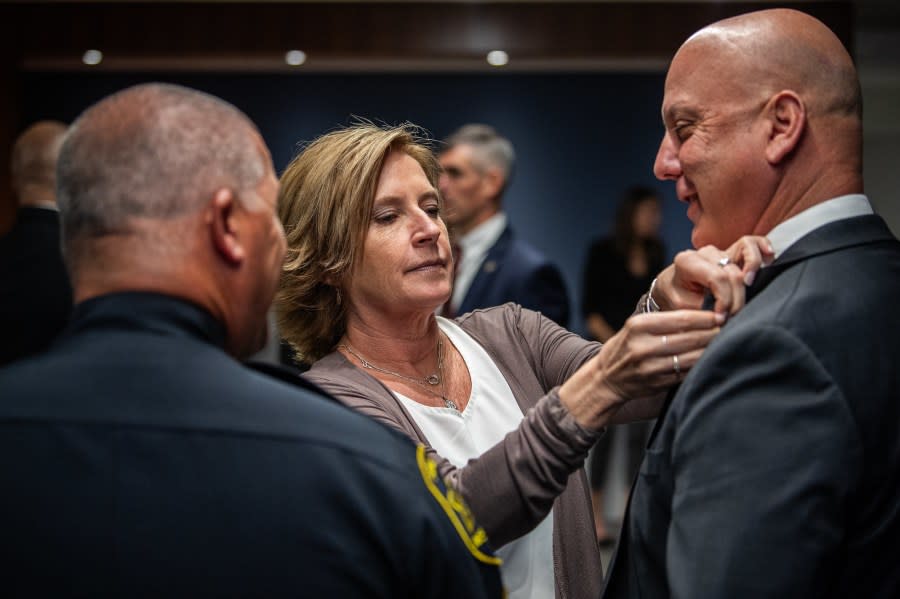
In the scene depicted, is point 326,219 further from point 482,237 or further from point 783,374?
point 482,237

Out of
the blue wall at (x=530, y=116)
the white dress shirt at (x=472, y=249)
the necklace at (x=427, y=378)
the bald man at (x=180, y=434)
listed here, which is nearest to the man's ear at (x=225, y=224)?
the bald man at (x=180, y=434)

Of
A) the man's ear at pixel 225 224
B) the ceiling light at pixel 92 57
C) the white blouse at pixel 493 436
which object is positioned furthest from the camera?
the ceiling light at pixel 92 57

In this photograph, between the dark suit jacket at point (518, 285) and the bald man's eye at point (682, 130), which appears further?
the dark suit jacket at point (518, 285)

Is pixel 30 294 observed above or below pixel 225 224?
below

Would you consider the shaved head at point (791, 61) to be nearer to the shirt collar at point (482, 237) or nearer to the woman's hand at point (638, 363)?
the woman's hand at point (638, 363)

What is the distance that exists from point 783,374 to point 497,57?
198 inches

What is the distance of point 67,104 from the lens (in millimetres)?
6324

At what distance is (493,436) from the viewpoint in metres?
1.78

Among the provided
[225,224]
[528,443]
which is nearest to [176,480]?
[225,224]

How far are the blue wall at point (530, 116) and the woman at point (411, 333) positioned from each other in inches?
177

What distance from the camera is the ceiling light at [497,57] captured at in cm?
583

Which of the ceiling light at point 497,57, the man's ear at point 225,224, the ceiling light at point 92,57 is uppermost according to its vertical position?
the ceiling light at point 92,57

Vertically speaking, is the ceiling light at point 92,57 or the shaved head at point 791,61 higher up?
the ceiling light at point 92,57

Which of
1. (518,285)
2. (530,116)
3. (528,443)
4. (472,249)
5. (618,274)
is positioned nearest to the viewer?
(528,443)
